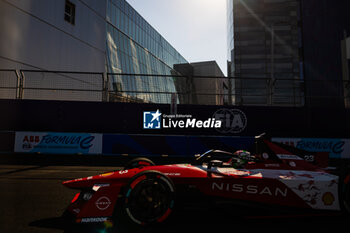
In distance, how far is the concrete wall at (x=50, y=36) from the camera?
42.1 feet

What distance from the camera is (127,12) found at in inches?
1271

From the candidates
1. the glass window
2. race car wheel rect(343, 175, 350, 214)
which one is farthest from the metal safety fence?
race car wheel rect(343, 175, 350, 214)

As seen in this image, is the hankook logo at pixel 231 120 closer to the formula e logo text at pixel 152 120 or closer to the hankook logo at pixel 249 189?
the formula e logo text at pixel 152 120

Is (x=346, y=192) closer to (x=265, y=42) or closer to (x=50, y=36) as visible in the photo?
(x=50, y=36)

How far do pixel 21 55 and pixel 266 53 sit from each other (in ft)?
141

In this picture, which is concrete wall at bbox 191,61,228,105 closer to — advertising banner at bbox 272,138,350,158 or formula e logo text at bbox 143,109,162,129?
formula e logo text at bbox 143,109,162,129

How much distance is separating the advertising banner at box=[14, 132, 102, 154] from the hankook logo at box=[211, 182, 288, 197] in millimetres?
7414

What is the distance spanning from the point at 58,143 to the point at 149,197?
787cm

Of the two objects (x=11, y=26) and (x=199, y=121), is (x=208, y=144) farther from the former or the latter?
(x=11, y=26)

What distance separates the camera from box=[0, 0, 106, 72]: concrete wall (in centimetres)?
1283

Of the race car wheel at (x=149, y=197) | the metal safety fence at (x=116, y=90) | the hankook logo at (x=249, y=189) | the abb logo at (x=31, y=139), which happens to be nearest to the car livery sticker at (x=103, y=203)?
the race car wheel at (x=149, y=197)

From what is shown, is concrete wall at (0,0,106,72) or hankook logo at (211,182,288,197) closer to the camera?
hankook logo at (211,182,288,197)

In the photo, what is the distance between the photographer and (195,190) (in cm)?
344

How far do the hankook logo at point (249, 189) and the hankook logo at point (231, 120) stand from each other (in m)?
6.76
